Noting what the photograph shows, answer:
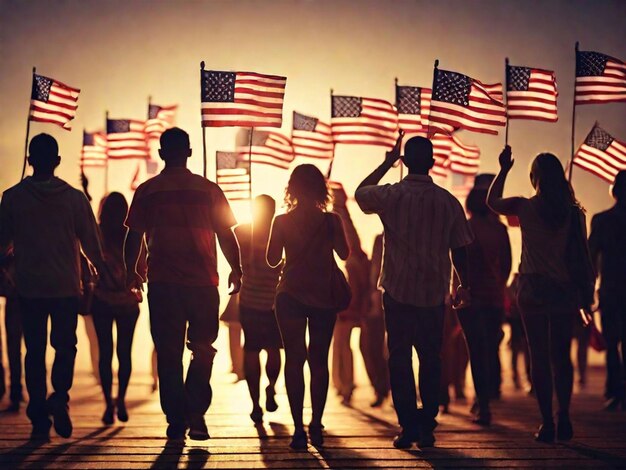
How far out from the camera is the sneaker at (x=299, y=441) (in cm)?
750

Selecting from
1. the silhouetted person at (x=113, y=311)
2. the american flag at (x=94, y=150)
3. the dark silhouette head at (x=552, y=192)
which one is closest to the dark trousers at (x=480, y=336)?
the dark silhouette head at (x=552, y=192)

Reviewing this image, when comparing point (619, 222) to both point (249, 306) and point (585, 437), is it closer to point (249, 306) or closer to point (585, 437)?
point (585, 437)

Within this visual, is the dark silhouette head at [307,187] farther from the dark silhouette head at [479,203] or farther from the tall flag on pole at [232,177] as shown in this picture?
the tall flag on pole at [232,177]

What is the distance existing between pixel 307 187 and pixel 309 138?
6635mm

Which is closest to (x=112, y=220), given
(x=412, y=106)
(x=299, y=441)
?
(x=299, y=441)

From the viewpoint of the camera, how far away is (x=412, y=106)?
1287 centimetres

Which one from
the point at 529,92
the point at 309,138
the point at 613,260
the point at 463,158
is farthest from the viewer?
the point at 463,158

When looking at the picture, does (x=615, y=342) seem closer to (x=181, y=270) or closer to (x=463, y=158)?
(x=181, y=270)


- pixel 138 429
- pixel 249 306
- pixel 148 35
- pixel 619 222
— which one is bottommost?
pixel 138 429

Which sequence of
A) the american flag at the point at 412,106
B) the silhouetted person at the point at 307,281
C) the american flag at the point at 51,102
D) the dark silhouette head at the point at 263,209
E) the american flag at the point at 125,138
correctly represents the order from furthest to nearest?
the american flag at the point at 125,138, the american flag at the point at 412,106, the american flag at the point at 51,102, the dark silhouette head at the point at 263,209, the silhouetted person at the point at 307,281

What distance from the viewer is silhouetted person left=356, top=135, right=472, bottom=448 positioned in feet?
24.7

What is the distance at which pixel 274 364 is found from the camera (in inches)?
388

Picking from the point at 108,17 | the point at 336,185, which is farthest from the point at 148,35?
the point at 336,185

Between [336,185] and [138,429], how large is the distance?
348cm
